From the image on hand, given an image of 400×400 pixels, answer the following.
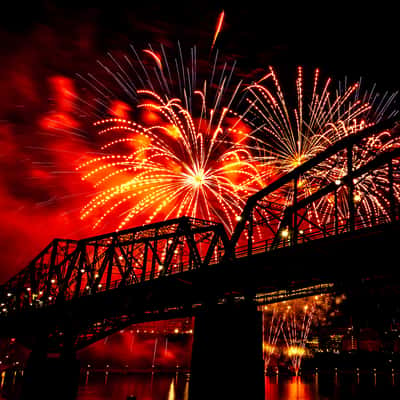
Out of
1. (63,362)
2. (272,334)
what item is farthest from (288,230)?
(272,334)

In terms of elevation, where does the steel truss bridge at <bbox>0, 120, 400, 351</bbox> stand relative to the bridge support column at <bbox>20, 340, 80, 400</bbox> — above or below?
above

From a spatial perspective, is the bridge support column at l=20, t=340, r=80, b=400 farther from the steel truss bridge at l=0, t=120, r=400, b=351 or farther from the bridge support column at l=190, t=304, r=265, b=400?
the bridge support column at l=190, t=304, r=265, b=400

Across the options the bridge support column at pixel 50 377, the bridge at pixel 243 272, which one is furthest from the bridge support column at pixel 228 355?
the bridge support column at pixel 50 377

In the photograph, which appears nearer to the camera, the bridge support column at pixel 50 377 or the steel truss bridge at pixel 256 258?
the steel truss bridge at pixel 256 258

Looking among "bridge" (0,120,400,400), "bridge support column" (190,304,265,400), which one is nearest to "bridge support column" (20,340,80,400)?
"bridge" (0,120,400,400)

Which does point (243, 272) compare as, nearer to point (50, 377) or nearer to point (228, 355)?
point (228, 355)

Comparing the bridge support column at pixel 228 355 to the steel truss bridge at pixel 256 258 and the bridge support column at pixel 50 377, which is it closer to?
the steel truss bridge at pixel 256 258
